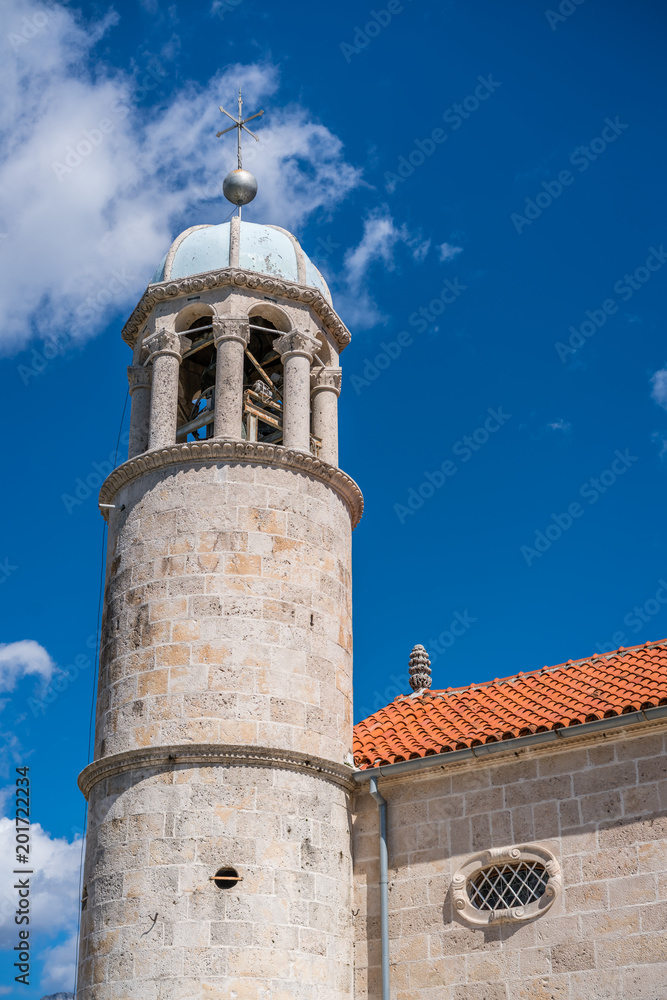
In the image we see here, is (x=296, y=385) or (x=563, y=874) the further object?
(x=296, y=385)

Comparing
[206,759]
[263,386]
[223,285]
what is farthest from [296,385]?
[206,759]

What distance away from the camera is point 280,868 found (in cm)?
1398

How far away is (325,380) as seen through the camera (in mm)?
18172

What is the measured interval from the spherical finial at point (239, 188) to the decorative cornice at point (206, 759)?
936 centimetres

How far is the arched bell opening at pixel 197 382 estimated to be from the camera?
1786 centimetres

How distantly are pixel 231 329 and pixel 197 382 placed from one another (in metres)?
2.44

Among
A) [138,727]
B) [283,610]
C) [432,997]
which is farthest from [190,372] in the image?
[432,997]

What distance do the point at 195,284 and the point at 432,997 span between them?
1008 centimetres

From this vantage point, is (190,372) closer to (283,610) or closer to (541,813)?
(283,610)

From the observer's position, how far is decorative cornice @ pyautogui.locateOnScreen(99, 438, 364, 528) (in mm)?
15953

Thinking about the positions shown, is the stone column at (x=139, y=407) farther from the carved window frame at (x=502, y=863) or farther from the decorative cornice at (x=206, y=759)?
the carved window frame at (x=502, y=863)

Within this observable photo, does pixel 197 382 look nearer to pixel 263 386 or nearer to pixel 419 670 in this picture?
pixel 263 386

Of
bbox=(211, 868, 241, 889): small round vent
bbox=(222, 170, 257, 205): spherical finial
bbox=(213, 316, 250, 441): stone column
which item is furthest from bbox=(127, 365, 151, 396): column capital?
bbox=(211, 868, 241, 889): small round vent

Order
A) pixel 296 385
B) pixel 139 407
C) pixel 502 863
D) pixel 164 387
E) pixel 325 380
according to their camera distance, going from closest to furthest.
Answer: pixel 502 863 < pixel 164 387 < pixel 296 385 < pixel 139 407 < pixel 325 380
